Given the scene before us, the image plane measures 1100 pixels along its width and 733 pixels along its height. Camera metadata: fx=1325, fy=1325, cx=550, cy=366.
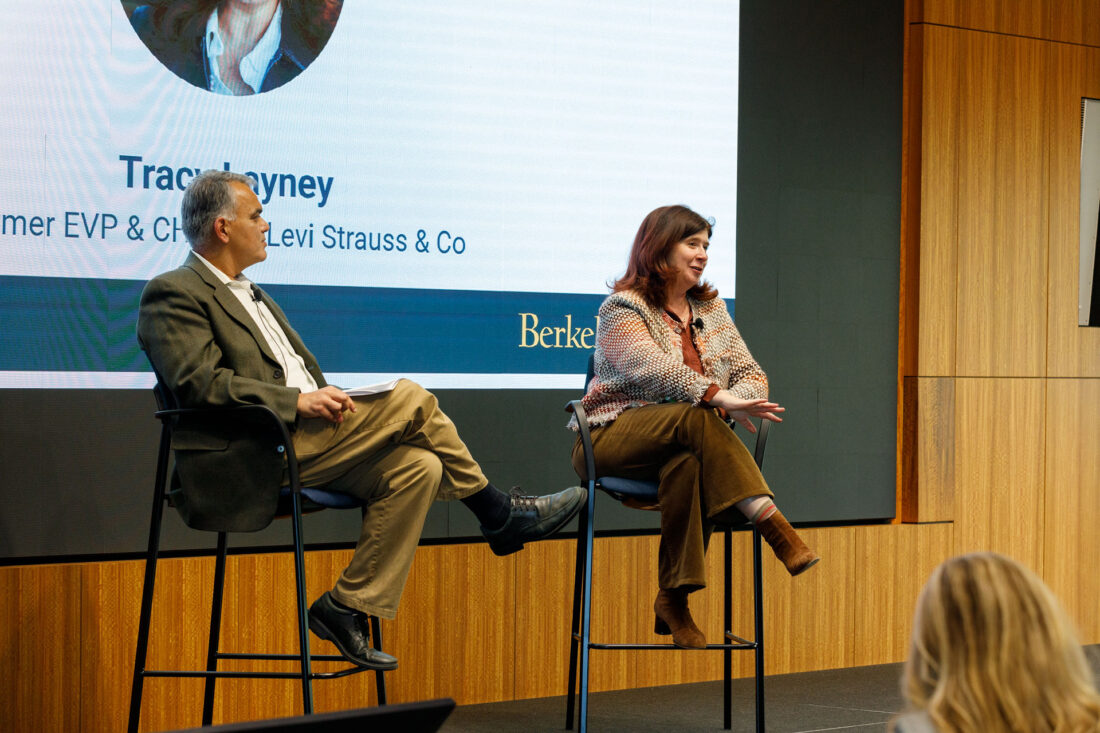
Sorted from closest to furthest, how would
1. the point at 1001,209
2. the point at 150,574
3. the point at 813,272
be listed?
the point at 150,574 < the point at 813,272 < the point at 1001,209

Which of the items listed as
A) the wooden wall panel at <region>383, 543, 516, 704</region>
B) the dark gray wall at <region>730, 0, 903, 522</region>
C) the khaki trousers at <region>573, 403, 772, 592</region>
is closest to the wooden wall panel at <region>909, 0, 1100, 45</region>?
the dark gray wall at <region>730, 0, 903, 522</region>

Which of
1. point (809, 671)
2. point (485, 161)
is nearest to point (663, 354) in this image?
Result: point (485, 161)

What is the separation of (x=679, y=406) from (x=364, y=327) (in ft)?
3.25

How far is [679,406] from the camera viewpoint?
10.9 ft

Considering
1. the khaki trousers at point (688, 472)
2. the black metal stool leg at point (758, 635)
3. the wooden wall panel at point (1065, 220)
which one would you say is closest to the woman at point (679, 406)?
the khaki trousers at point (688, 472)

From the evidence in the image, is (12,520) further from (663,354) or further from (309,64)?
(663,354)

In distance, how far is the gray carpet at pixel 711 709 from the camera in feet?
12.2

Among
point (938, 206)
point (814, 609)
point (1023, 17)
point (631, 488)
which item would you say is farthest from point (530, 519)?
point (1023, 17)

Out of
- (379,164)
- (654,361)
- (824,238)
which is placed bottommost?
(654,361)

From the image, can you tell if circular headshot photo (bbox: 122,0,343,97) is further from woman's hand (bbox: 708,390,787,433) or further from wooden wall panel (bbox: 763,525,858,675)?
wooden wall panel (bbox: 763,525,858,675)

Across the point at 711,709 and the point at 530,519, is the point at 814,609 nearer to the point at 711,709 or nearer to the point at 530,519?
the point at 711,709

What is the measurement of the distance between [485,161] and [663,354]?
36.8 inches

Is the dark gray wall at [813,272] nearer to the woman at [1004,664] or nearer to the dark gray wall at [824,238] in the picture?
the dark gray wall at [824,238]

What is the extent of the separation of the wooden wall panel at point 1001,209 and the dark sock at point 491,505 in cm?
224
